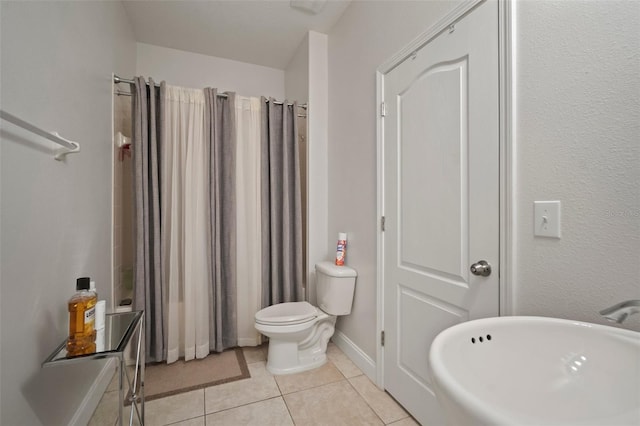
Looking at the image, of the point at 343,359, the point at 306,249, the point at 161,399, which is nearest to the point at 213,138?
the point at 306,249

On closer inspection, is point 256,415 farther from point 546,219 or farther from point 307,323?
point 546,219

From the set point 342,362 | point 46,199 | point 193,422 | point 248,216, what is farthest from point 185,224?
point 342,362

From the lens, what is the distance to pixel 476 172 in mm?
1108

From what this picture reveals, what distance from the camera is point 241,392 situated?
5.35 feet

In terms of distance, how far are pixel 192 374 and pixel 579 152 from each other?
2.23 meters

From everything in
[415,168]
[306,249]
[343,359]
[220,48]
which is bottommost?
[343,359]

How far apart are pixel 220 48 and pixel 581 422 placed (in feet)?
10.1

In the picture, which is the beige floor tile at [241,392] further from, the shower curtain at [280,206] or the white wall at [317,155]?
the white wall at [317,155]

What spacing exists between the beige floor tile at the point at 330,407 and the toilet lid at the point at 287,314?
0.40 metres

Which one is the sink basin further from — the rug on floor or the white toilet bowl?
the rug on floor

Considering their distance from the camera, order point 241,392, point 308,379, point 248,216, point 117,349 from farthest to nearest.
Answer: point 248,216, point 308,379, point 241,392, point 117,349

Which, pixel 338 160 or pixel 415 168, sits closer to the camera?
pixel 415 168

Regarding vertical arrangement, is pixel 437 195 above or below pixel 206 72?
below

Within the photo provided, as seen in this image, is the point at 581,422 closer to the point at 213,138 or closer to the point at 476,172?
the point at 476,172
